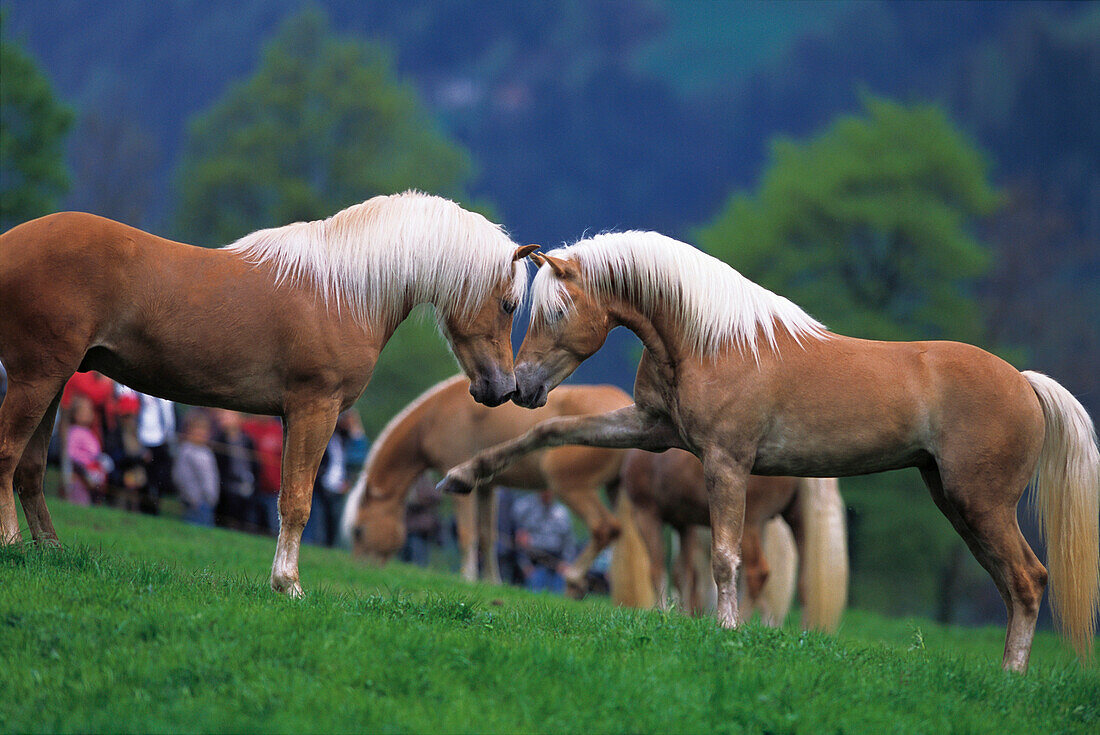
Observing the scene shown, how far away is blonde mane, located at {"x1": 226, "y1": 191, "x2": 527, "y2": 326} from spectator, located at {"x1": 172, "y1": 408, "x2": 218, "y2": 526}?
794 cm

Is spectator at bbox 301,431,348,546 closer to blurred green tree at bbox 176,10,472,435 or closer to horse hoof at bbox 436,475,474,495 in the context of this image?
horse hoof at bbox 436,475,474,495

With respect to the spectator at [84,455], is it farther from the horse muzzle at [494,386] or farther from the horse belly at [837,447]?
the horse belly at [837,447]

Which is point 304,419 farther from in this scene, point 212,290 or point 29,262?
point 29,262

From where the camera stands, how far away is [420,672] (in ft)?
13.7

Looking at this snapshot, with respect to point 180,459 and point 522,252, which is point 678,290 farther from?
point 180,459

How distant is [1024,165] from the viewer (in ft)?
107

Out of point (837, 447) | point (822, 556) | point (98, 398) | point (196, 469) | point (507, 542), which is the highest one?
point (98, 398)

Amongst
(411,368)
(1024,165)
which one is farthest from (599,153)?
(411,368)

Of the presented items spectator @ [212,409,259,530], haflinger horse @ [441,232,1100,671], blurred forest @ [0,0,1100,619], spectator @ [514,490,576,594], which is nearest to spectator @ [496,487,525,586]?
spectator @ [514,490,576,594]

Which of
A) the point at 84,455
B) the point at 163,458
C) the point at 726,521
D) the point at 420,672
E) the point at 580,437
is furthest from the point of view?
the point at 163,458

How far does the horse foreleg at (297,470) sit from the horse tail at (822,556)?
16.9 feet

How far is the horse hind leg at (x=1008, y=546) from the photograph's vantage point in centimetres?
587

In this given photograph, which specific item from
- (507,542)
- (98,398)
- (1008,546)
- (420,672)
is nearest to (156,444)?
(98,398)

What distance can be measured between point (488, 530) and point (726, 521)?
7.90 metres
